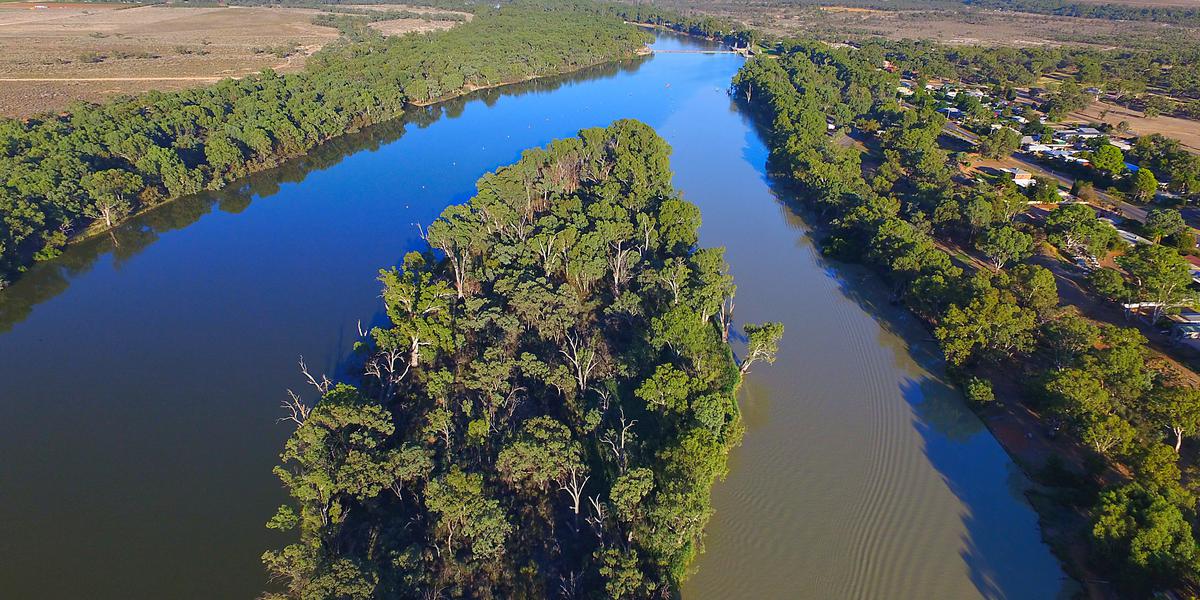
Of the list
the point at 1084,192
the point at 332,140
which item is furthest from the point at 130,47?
the point at 1084,192

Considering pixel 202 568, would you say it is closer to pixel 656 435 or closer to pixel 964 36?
pixel 656 435

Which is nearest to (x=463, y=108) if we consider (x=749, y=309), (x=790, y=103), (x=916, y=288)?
(x=790, y=103)

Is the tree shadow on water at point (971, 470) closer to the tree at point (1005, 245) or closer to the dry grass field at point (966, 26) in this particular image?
the tree at point (1005, 245)

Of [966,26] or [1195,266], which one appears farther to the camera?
[966,26]

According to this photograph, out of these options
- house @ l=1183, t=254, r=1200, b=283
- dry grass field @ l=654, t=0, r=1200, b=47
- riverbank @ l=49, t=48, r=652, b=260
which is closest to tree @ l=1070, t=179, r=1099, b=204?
house @ l=1183, t=254, r=1200, b=283

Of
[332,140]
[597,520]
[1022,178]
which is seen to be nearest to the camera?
[597,520]

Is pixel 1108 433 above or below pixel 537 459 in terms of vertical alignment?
above

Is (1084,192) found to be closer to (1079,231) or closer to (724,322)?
(1079,231)
